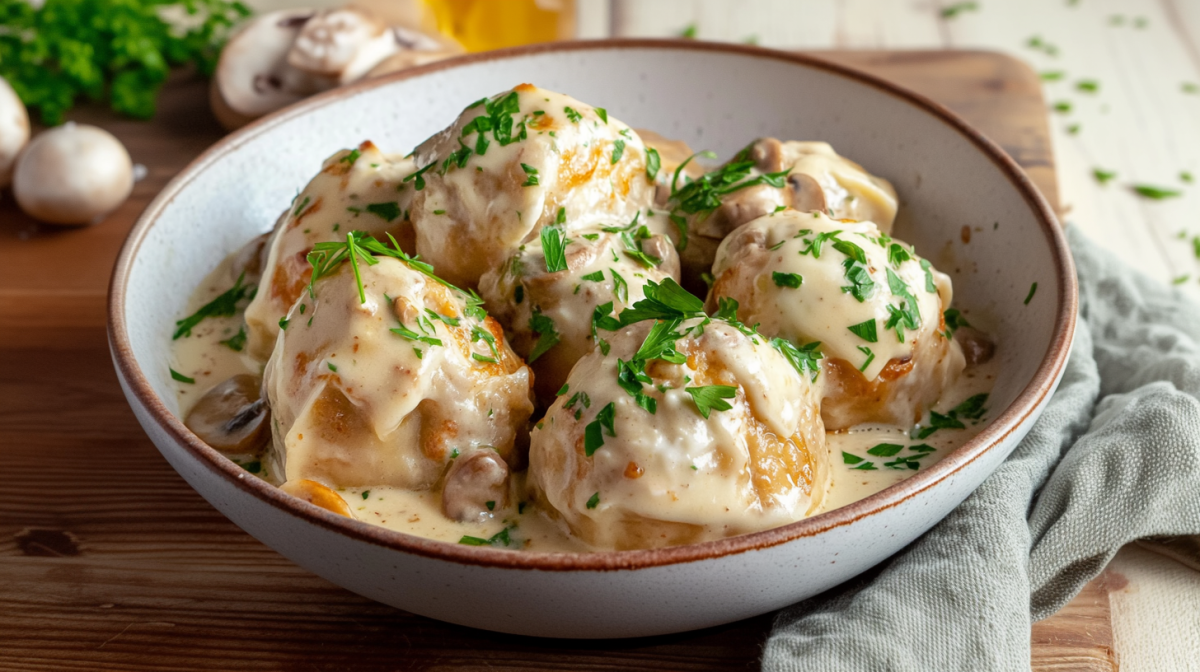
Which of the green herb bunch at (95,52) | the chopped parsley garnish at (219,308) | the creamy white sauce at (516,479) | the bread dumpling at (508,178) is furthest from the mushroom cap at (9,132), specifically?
the bread dumpling at (508,178)

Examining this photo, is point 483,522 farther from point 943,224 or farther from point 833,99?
point 833,99

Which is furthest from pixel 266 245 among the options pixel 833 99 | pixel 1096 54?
pixel 1096 54

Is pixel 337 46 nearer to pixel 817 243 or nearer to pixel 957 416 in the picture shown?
pixel 817 243

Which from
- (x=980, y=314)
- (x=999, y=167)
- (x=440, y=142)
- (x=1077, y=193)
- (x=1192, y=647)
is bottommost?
(x=1077, y=193)

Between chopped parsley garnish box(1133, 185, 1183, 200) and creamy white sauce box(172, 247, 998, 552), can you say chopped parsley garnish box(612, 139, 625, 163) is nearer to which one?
creamy white sauce box(172, 247, 998, 552)

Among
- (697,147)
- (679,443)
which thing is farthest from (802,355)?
(697,147)

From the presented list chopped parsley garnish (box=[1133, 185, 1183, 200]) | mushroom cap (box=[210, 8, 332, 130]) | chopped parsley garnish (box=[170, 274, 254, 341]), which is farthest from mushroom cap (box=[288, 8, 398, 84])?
chopped parsley garnish (box=[1133, 185, 1183, 200])
